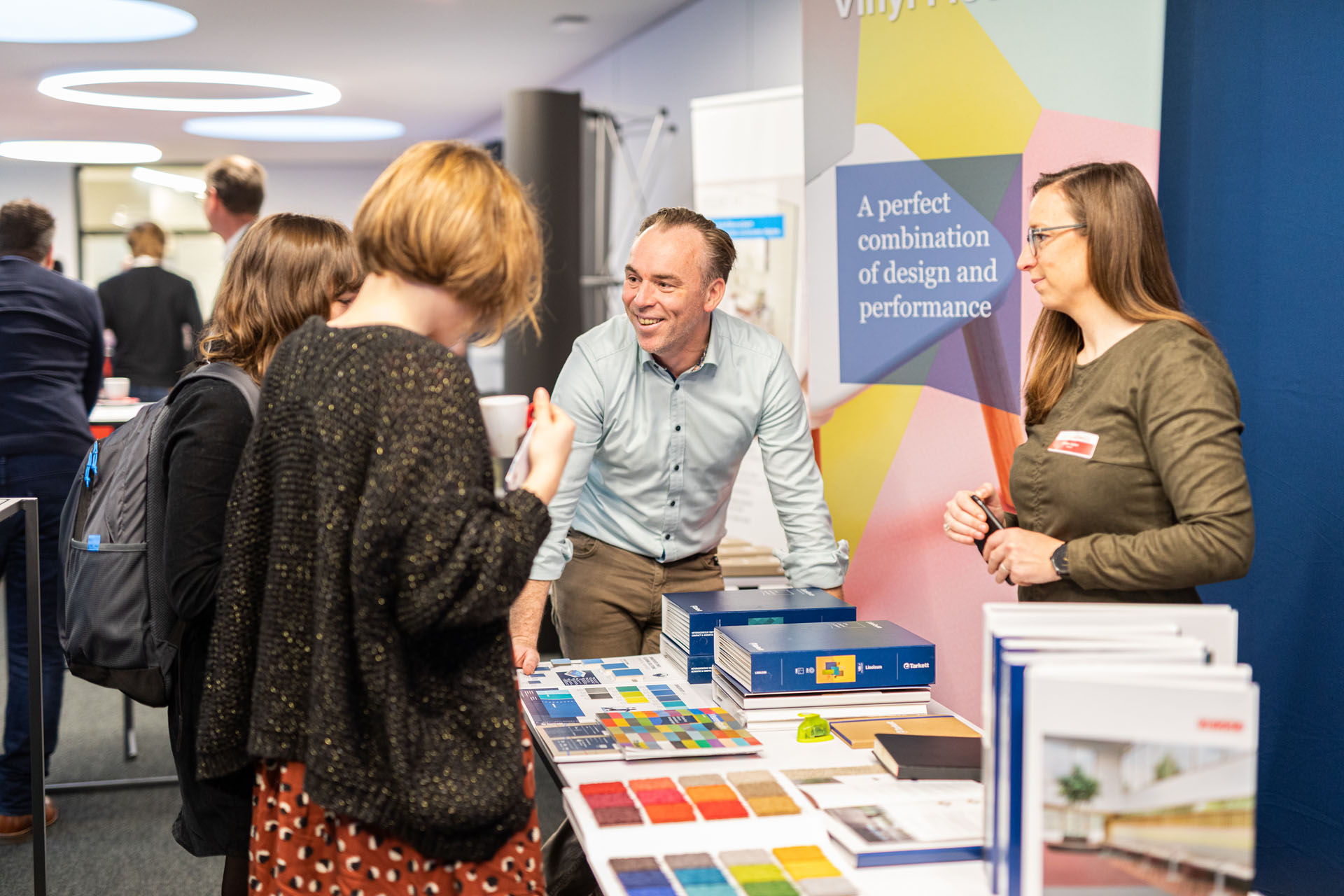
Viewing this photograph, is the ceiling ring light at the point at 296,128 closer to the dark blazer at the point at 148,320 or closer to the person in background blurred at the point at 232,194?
the dark blazer at the point at 148,320

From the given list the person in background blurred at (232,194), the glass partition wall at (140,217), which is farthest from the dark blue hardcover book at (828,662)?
the glass partition wall at (140,217)

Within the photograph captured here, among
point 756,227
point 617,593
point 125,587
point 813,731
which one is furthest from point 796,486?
point 756,227

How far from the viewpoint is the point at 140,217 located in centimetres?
1394

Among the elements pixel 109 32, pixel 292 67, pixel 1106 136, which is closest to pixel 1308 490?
pixel 1106 136

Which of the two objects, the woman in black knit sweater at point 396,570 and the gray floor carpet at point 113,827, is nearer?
the woman in black knit sweater at point 396,570

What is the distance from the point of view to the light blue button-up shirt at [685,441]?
224 cm

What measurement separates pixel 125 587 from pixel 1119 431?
148cm

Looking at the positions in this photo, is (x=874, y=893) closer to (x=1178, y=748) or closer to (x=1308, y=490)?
(x=1178, y=748)

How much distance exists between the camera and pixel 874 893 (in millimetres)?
1118

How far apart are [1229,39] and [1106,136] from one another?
0.36m

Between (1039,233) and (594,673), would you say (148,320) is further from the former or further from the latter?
(1039,233)

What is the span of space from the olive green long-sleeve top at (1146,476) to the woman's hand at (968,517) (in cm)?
9

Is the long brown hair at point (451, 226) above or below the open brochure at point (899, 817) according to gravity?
above

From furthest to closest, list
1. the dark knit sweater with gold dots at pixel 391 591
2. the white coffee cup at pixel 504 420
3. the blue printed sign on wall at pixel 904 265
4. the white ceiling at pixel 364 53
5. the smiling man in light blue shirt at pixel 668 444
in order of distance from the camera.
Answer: the white ceiling at pixel 364 53 → the blue printed sign on wall at pixel 904 265 → the smiling man in light blue shirt at pixel 668 444 → the white coffee cup at pixel 504 420 → the dark knit sweater with gold dots at pixel 391 591
